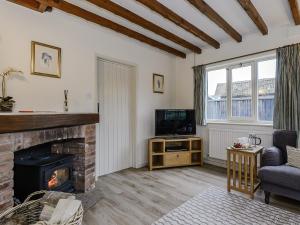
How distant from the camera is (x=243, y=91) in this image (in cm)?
360

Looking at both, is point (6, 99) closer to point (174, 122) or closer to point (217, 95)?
point (174, 122)

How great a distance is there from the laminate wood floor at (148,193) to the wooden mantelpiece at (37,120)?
3.43ft

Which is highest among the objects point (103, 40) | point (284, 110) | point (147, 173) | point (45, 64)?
point (103, 40)

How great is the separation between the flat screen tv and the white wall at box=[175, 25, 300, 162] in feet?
1.22

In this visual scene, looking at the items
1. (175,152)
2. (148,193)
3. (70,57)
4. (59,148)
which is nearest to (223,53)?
(175,152)

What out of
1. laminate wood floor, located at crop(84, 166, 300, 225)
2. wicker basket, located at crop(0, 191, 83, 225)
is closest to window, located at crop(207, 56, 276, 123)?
laminate wood floor, located at crop(84, 166, 300, 225)

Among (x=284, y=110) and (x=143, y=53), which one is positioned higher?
(x=143, y=53)

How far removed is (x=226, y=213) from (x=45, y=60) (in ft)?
9.36

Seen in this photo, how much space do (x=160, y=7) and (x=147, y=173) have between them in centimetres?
267

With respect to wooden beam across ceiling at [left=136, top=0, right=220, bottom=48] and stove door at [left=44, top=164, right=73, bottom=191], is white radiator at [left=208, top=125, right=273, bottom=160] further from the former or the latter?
stove door at [left=44, top=164, right=73, bottom=191]

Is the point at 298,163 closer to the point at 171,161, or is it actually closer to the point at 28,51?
the point at 171,161

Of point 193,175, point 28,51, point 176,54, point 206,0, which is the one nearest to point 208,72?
point 176,54

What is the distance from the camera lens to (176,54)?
13.9 feet

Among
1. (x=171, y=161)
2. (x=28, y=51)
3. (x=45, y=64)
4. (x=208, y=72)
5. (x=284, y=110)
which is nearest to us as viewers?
(x=28, y=51)
